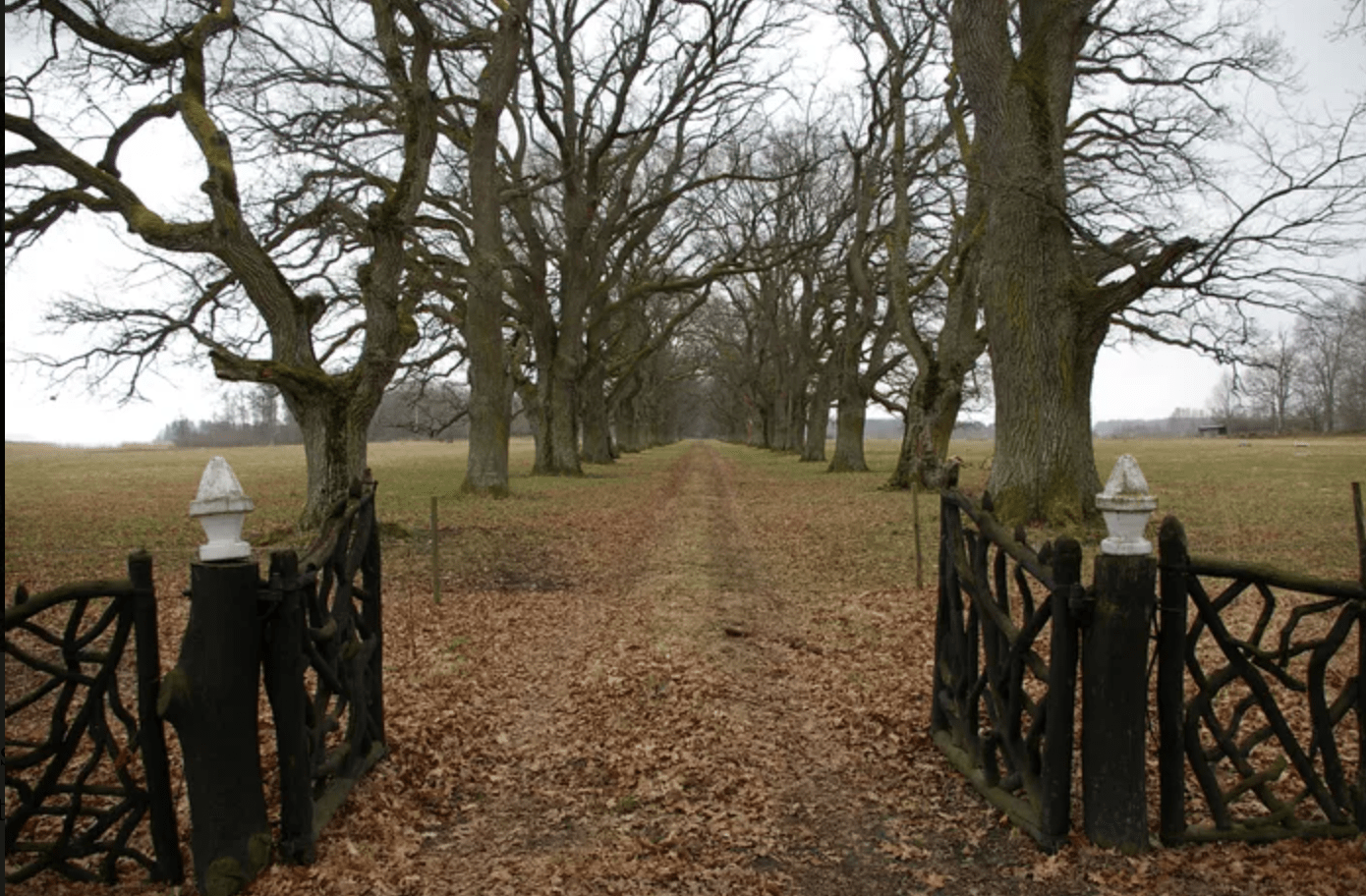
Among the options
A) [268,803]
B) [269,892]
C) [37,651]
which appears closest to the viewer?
[269,892]

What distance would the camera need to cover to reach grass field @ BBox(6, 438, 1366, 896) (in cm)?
396

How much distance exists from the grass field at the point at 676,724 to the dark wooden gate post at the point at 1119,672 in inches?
7.3

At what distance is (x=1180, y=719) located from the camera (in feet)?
13.2

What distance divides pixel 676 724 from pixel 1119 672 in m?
2.87

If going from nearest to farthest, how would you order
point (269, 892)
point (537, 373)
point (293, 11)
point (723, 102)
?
point (269, 892), point (293, 11), point (723, 102), point (537, 373)

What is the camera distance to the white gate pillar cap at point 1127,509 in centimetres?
378

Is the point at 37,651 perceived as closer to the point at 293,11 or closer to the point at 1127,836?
the point at 1127,836

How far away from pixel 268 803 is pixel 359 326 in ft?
54.4

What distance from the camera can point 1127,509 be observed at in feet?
12.4

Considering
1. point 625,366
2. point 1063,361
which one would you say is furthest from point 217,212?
point 625,366

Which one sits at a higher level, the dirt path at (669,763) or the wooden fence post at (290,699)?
the wooden fence post at (290,699)

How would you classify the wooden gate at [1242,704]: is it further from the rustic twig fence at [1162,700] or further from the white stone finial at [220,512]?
the white stone finial at [220,512]

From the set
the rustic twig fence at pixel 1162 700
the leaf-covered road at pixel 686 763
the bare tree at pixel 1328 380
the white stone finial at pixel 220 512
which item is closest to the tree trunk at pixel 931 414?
the leaf-covered road at pixel 686 763

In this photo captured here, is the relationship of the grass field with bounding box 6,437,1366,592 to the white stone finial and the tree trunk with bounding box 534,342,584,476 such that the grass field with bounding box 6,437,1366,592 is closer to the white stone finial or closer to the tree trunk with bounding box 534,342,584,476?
the tree trunk with bounding box 534,342,584,476
